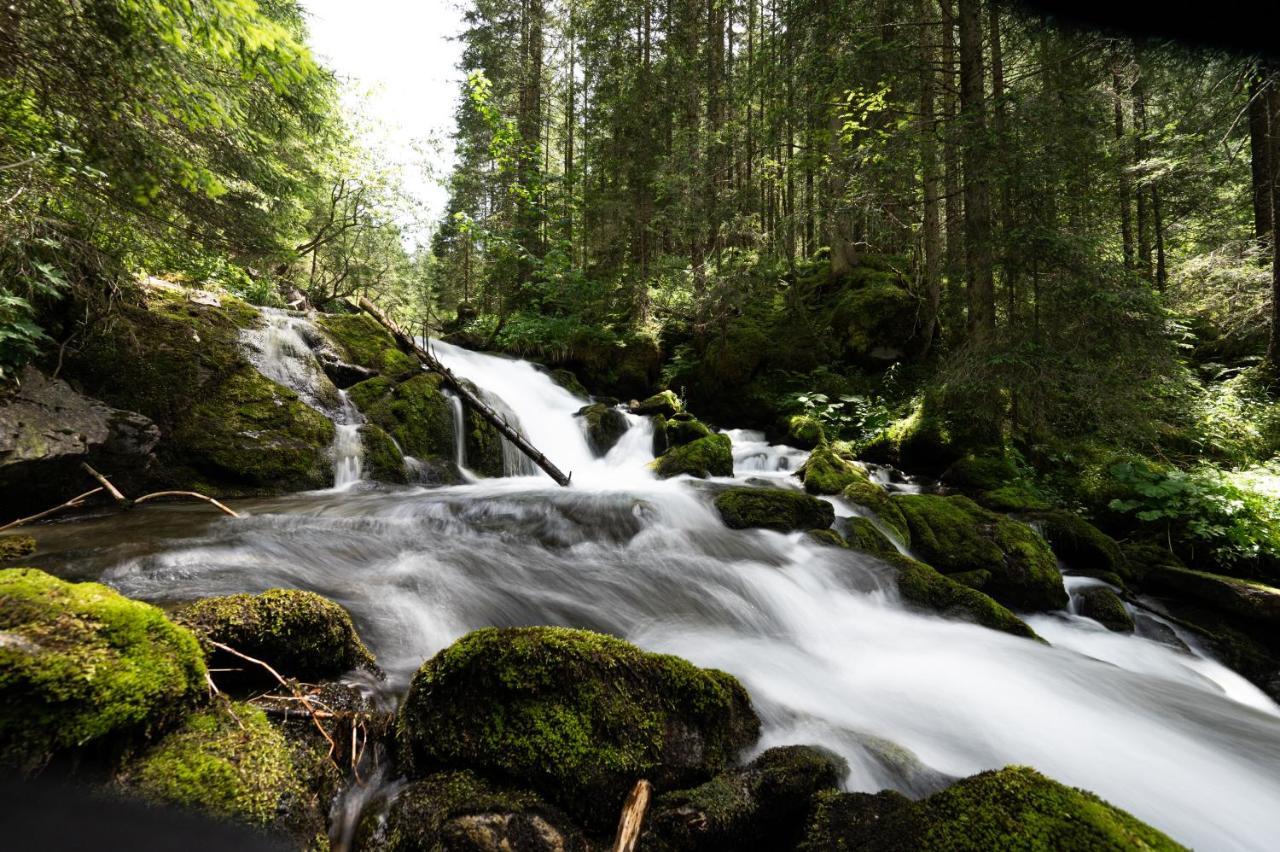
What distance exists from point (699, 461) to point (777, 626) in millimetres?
4718

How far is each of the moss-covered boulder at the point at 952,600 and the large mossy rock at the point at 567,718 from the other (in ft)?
11.2

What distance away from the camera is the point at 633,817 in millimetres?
1977

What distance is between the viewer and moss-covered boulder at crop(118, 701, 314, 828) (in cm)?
170

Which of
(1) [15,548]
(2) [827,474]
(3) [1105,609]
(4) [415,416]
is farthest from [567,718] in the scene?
→ (4) [415,416]

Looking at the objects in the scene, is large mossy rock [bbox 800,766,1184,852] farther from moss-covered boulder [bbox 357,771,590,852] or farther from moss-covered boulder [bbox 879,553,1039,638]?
moss-covered boulder [bbox 879,553,1039,638]

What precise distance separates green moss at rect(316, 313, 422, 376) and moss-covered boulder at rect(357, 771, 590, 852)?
8.31 meters

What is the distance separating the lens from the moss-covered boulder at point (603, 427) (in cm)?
1129

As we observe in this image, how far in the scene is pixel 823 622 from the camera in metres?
4.78

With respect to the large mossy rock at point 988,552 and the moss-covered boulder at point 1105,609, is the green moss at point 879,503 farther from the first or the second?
the moss-covered boulder at point 1105,609

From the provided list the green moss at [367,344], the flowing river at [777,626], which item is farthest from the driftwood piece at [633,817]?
the green moss at [367,344]

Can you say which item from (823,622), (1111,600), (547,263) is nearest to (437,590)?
(823,622)

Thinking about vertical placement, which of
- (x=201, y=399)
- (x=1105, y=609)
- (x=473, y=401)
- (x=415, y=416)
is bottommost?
(x=1105, y=609)

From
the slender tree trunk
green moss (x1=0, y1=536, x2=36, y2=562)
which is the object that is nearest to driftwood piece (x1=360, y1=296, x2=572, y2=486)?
green moss (x1=0, y1=536, x2=36, y2=562)

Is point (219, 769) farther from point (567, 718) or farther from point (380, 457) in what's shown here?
point (380, 457)
